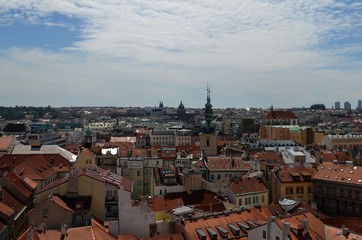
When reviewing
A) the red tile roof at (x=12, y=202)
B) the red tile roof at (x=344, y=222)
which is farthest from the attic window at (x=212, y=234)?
the red tile roof at (x=12, y=202)

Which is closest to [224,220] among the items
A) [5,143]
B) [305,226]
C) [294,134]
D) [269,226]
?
[269,226]

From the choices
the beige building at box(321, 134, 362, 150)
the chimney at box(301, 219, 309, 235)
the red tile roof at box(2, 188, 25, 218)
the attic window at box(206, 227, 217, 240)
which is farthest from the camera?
the beige building at box(321, 134, 362, 150)

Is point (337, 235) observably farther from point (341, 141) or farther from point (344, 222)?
point (341, 141)

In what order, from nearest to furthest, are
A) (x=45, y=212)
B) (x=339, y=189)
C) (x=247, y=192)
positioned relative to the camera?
(x=45, y=212) → (x=247, y=192) → (x=339, y=189)

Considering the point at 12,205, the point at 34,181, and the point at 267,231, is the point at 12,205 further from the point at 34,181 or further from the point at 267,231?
the point at 267,231

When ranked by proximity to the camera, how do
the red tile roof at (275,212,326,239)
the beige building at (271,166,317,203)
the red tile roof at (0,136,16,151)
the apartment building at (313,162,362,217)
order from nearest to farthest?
the red tile roof at (275,212,326,239), the apartment building at (313,162,362,217), the beige building at (271,166,317,203), the red tile roof at (0,136,16,151)

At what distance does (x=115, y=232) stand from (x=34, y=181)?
29825 millimetres

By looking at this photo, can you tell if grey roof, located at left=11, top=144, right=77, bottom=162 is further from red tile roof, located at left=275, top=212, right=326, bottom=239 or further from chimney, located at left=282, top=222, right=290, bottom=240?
chimney, located at left=282, top=222, right=290, bottom=240

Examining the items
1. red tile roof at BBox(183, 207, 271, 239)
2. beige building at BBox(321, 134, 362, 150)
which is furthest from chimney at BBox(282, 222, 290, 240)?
beige building at BBox(321, 134, 362, 150)

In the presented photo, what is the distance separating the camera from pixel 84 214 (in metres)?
52.6

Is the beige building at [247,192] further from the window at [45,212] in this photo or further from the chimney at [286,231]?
the window at [45,212]

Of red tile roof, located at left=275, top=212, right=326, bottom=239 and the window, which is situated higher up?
the window

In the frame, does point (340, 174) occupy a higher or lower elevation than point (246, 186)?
higher

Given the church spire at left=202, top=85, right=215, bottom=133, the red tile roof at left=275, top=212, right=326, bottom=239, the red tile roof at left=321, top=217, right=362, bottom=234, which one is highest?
the church spire at left=202, top=85, right=215, bottom=133
